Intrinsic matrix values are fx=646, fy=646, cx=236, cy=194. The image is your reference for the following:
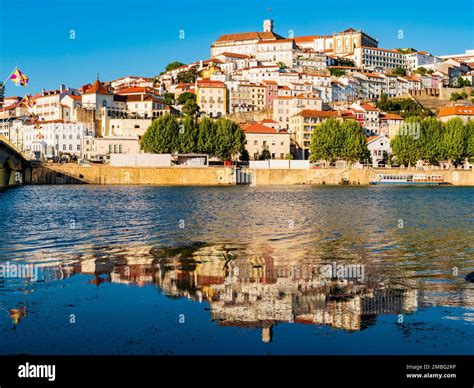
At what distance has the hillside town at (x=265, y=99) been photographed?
110 meters

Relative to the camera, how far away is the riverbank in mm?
89875

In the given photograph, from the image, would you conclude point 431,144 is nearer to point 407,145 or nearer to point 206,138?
point 407,145

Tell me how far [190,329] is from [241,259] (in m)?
8.16

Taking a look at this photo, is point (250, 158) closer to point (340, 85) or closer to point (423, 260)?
point (340, 85)

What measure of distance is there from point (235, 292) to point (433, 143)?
298 feet

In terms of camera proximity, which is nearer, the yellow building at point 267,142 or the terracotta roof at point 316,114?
the yellow building at point 267,142

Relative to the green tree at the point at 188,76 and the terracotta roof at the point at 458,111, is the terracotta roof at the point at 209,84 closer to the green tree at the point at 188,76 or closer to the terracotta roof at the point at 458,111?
the green tree at the point at 188,76

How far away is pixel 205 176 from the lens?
304 ft

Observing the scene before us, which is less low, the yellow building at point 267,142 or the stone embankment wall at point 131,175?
the yellow building at point 267,142

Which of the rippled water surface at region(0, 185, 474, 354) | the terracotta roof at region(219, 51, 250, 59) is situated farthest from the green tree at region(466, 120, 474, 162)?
the terracotta roof at region(219, 51, 250, 59)

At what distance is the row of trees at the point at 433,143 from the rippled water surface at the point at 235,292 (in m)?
73.5

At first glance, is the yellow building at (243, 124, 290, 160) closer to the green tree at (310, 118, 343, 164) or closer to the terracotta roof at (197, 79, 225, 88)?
the green tree at (310, 118, 343, 164)

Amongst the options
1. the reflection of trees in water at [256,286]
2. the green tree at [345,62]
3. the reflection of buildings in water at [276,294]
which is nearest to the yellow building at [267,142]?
the green tree at [345,62]

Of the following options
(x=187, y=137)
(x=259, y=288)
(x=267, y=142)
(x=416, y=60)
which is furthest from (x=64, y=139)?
(x=416, y=60)
